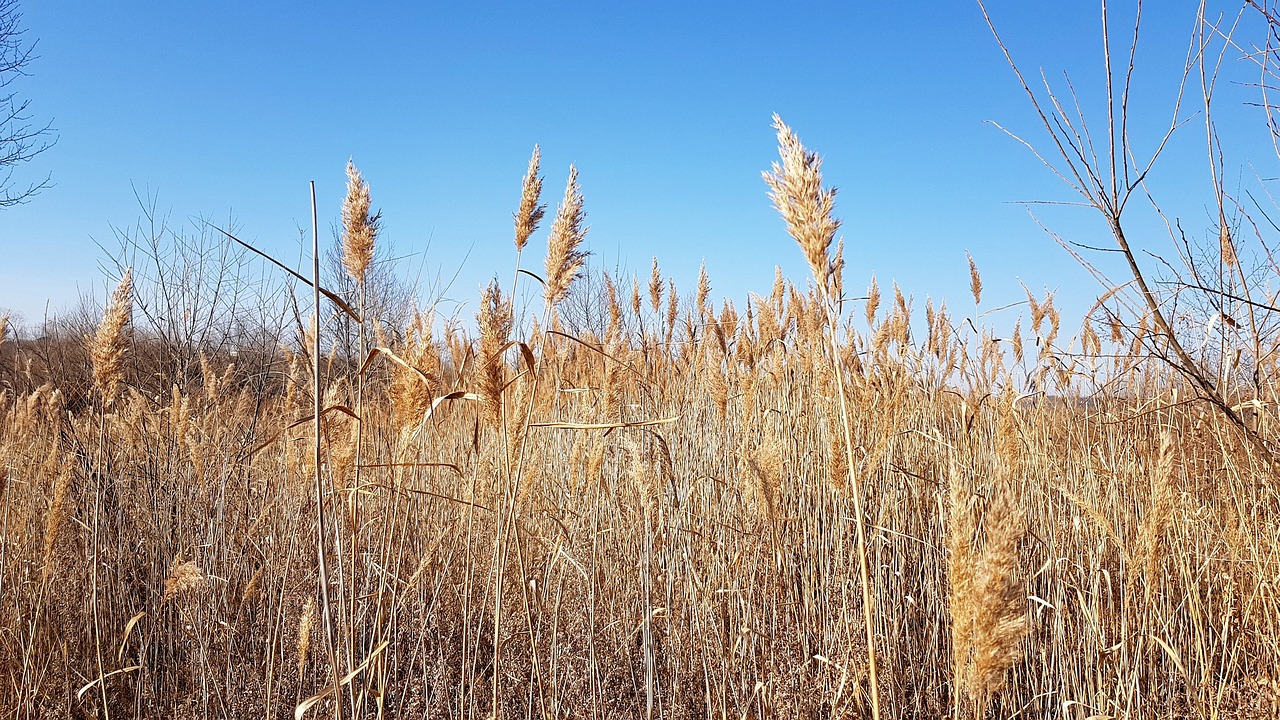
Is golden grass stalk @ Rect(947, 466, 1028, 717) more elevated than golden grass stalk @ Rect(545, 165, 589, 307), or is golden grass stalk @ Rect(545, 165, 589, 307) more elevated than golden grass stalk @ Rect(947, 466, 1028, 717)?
golden grass stalk @ Rect(545, 165, 589, 307)

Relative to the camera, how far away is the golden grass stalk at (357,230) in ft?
5.81

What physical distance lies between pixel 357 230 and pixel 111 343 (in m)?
0.94

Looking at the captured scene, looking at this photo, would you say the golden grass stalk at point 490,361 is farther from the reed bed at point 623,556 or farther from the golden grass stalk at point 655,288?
the golden grass stalk at point 655,288

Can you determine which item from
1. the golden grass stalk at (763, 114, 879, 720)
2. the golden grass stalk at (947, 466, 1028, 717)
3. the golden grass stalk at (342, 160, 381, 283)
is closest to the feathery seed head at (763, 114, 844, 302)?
the golden grass stalk at (763, 114, 879, 720)

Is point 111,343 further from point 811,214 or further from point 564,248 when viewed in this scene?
point 811,214

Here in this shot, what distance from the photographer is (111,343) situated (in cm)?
205

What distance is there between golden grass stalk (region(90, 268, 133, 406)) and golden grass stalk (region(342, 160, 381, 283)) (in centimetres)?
80

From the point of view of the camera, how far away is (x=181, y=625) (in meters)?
2.51

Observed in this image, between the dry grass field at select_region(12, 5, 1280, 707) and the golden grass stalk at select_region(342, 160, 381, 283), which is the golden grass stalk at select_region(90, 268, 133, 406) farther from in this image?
the golden grass stalk at select_region(342, 160, 381, 283)

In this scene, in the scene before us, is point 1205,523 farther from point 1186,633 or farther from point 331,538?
point 331,538

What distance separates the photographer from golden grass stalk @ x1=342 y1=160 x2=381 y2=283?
1771 millimetres

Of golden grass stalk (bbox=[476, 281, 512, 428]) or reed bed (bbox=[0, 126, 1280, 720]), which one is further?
reed bed (bbox=[0, 126, 1280, 720])

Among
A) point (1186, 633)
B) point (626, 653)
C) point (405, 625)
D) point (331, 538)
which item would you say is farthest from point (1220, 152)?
point (331, 538)

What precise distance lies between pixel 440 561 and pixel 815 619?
4.64 feet
